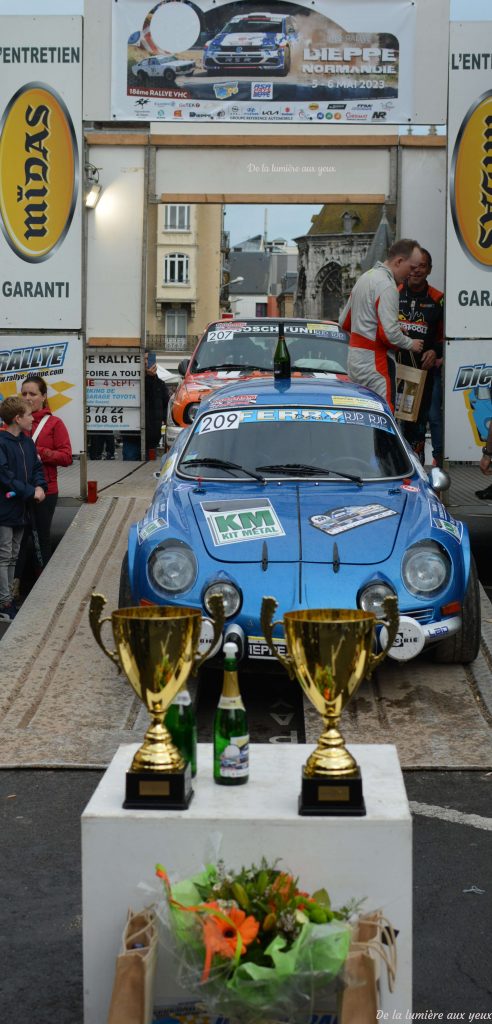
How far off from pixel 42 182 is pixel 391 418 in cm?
432

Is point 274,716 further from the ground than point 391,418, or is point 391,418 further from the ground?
point 391,418

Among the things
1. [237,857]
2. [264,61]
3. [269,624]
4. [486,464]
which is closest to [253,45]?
[264,61]

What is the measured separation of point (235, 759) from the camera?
11.5 ft

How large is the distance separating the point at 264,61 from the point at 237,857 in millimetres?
9865

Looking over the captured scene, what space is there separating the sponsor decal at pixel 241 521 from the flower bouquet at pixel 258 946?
4.10 metres

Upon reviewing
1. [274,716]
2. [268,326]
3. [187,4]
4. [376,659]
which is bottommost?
[274,716]

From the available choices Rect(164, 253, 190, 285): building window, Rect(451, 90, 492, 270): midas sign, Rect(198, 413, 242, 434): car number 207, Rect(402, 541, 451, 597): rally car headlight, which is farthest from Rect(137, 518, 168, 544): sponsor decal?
Rect(164, 253, 190, 285): building window

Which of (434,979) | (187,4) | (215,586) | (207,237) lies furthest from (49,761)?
(207,237)

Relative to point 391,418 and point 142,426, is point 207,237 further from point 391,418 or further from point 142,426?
point 391,418

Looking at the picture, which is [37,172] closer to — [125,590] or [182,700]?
[125,590]

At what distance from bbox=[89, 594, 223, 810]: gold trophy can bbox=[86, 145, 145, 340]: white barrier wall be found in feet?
47.4

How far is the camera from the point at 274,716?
23.5 feet

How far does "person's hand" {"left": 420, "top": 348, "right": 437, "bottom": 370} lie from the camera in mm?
11344

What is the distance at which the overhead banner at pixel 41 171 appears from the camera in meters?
11.1
